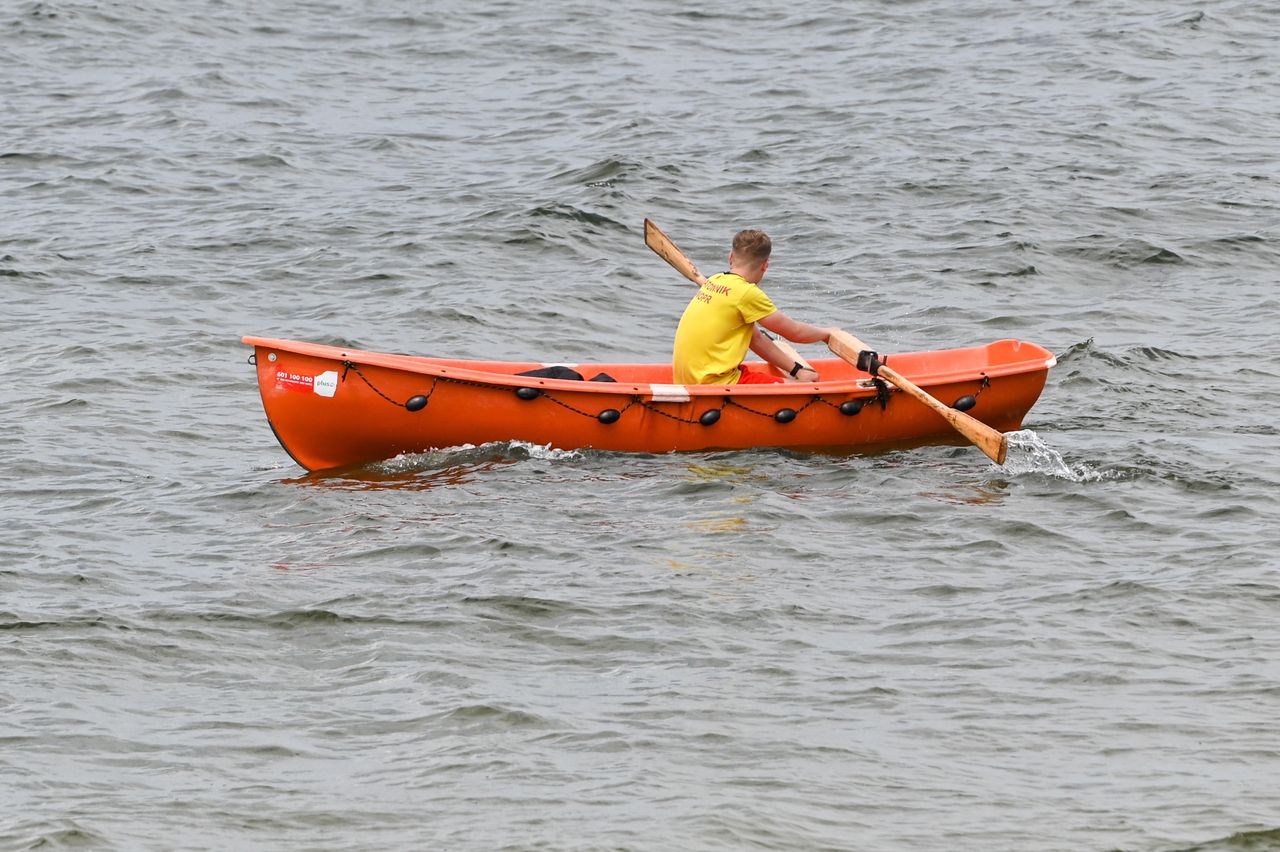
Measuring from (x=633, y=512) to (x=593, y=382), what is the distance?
1015 millimetres

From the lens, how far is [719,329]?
34.2 feet

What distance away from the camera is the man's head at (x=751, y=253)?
1034 cm

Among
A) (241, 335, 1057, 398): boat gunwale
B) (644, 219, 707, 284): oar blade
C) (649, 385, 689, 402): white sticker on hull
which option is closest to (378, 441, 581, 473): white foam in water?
(241, 335, 1057, 398): boat gunwale

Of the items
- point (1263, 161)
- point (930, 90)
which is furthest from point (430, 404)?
point (930, 90)

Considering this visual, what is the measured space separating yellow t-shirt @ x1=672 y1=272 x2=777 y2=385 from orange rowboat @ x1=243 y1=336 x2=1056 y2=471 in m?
0.42

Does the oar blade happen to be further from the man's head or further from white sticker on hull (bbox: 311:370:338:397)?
white sticker on hull (bbox: 311:370:338:397)

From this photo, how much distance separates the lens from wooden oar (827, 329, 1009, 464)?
9727 mm

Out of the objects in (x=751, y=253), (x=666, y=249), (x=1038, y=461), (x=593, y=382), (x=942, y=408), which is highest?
(x=751, y=253)

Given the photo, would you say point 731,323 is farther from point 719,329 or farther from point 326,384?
point 326,384

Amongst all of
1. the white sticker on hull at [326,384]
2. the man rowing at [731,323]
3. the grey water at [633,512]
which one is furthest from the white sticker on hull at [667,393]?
the white sticker on hull at [326,384]

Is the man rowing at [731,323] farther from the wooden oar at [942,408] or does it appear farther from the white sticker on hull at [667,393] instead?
the white sticker on hull at [667,393]

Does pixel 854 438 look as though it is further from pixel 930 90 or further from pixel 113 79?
pixel 113 79

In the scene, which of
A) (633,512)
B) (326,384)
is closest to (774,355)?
(633,512)

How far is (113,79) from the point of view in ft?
74.5
